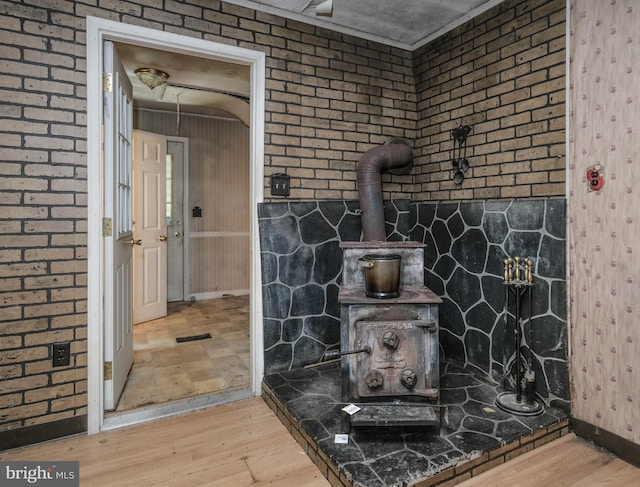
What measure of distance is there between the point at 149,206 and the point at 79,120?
97.2 inches

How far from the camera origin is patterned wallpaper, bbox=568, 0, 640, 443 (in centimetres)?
183

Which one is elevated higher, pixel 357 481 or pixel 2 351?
pixel 2 351

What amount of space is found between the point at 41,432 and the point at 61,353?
0.43 meters

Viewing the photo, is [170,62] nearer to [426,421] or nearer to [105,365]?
[105,365]

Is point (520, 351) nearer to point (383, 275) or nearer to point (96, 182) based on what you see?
point (383, 275)

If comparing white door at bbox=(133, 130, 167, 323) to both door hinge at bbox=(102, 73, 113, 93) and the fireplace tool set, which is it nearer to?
door hinge at bbox=(102, 73, 113, 93)

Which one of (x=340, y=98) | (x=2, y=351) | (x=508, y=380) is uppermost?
(x=340, y=98)

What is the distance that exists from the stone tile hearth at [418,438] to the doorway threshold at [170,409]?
295 millimetres

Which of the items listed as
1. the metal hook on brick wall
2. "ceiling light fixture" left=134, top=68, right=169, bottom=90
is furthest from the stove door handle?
"ceiling light fixture" left=134, top=68, right=169, bottom=90

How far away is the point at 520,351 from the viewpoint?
2275mm

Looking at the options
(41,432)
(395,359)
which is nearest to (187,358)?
(41,432)

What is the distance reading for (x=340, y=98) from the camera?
9.39ft

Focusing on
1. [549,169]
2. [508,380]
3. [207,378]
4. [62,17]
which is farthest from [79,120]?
Result: [508,380]

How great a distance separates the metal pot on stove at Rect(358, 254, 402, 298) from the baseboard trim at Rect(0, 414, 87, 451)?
1796mm
